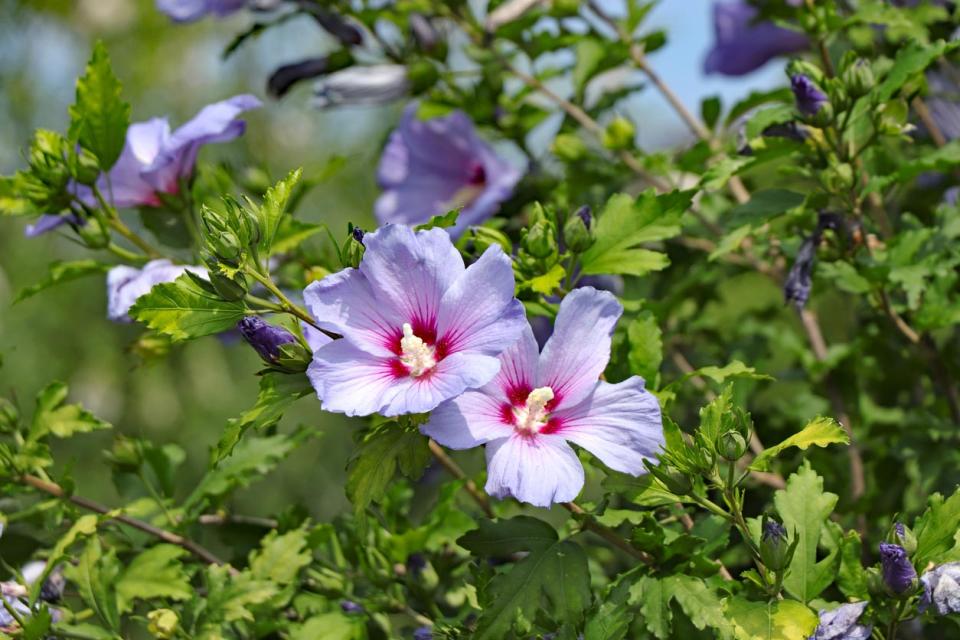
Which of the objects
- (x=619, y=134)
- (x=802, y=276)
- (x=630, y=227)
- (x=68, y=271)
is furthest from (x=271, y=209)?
(x=619, y=134)

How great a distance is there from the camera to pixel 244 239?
26.7 inches

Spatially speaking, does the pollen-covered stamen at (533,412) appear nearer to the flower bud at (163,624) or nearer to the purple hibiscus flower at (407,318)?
the purple hibiscus flower at (407,318)

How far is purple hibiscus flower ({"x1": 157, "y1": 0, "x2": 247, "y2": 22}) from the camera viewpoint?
4.40 ft

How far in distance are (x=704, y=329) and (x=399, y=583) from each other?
65 centimetres

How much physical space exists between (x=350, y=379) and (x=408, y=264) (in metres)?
0.08

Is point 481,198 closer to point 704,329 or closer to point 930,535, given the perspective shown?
point 704,329

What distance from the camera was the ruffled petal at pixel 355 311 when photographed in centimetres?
66

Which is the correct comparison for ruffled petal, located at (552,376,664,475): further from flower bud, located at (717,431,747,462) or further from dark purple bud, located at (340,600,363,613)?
dark purple bud, located at (340,600,363,613)

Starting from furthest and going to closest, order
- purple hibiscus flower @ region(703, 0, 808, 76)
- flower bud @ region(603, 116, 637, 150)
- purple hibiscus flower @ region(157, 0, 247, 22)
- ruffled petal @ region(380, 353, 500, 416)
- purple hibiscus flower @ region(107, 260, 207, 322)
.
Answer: purple hibiscus flower @ region(703, 0, 808, 76)
purple hibiscus flower @ region(157, 0, 247, 22)
flower bud @ region(603, 116, 637, 150)
purple hibiscus flower @ region(107, 260, 207, 322)
ruffled petal @ region(380, 353, 500, 416)

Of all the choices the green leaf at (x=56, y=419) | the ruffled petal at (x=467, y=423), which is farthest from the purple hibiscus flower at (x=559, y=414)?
the green leaf at (x=56, y=419)

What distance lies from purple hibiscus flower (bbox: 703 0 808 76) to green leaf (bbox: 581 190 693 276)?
71 cm

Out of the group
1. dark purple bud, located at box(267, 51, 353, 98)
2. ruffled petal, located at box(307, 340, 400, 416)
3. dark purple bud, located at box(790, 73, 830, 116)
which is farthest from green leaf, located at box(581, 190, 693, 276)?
dark purple bud, located at box(267, 51, 353, 98)

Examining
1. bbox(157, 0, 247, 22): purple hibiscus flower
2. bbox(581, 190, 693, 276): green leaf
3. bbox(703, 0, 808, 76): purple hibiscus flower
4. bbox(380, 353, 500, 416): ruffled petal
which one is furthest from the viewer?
Answer: bbox(703, 0, 808, 76): purple hibiscus flower

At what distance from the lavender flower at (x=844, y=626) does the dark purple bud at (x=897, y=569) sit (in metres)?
0.03
